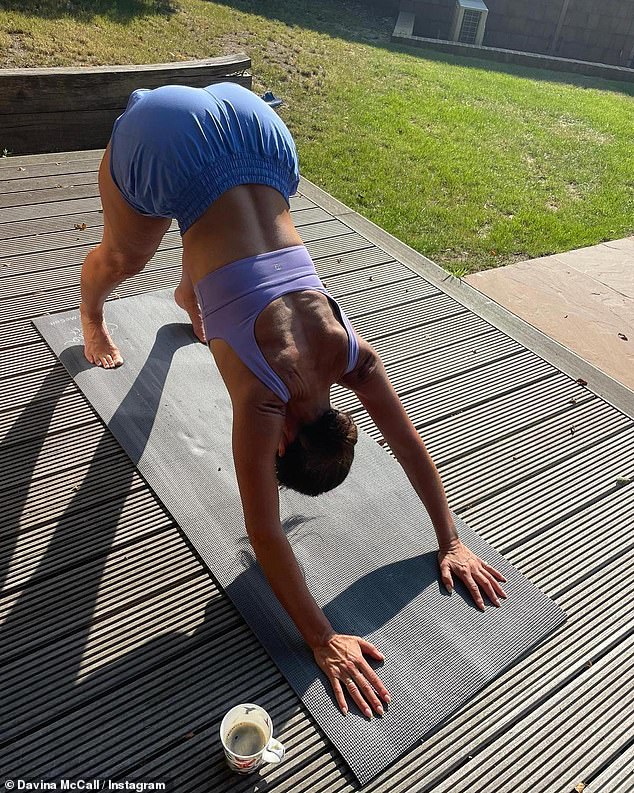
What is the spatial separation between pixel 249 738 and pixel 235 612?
44cm

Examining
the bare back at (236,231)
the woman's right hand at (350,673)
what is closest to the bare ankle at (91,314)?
the bare back at (236,231)

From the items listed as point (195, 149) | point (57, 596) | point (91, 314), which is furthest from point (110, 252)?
point (57, 596)

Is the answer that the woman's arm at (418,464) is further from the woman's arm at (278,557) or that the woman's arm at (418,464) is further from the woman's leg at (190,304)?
the woman's leg at (190,304)

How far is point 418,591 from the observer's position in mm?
2139

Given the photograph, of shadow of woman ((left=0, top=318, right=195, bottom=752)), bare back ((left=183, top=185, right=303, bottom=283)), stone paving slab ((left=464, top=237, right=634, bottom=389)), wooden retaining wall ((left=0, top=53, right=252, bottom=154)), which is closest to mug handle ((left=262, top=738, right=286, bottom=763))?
shadow of woman ((left=0, top=318, right=195, bottom=752))

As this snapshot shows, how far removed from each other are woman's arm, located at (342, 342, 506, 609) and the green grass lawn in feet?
8.19

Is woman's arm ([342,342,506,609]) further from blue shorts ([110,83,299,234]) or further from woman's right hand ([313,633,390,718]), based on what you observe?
blue shorts ([110,83,299,234])

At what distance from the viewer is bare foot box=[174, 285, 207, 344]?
3.07 m

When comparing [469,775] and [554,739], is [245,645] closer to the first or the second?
[469,775]

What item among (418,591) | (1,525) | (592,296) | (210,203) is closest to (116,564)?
(1,525)

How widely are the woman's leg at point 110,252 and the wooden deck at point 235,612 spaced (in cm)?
28

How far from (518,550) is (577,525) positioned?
0.29 metres

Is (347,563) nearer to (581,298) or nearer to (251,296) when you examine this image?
(251,296)

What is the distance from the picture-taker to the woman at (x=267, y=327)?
1756mm
